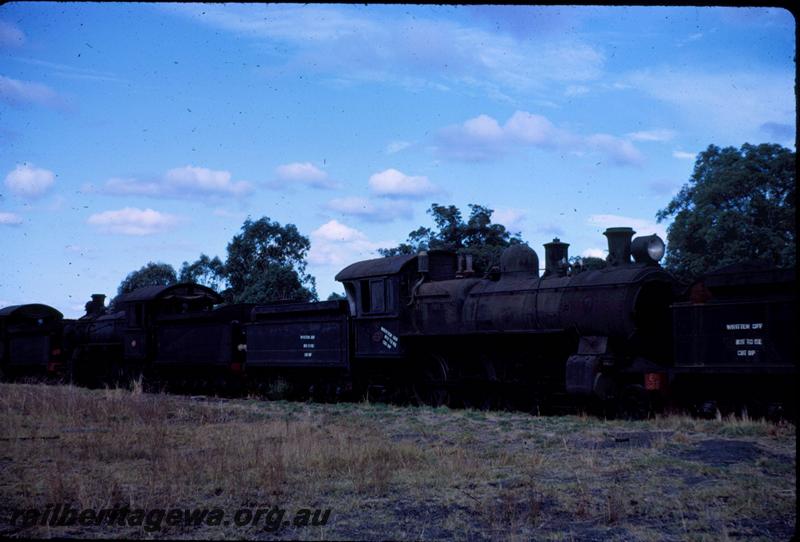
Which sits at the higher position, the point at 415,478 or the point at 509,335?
the point at 509,335

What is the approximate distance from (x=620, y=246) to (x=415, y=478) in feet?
29.2

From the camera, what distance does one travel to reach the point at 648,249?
15188 mm

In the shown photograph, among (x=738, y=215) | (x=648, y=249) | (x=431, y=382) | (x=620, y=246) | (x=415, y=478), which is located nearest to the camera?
(x=415, y=478)

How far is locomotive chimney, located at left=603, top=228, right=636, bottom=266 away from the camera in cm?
1564

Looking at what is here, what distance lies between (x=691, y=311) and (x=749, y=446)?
11.4 feet

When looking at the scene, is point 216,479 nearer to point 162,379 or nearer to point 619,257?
point 619,257

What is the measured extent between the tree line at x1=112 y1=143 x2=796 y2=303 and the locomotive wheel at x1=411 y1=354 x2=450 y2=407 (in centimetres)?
2093

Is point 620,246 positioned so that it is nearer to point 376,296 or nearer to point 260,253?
point 376,296

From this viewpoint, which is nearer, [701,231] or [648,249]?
[648,249]

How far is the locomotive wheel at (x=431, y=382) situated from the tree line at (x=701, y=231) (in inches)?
824

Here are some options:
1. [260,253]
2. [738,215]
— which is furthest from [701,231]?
[260,253]

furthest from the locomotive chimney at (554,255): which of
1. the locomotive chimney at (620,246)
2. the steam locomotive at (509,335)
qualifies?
the locomotive chimney at (620,246)

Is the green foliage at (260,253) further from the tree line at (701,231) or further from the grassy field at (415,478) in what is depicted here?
the grassy field at (415,478)

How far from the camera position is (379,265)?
19781mm
